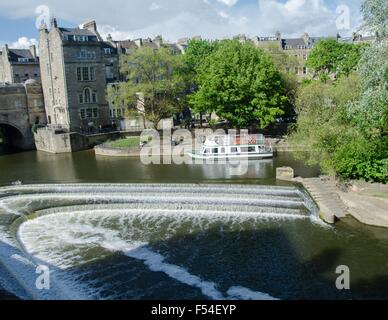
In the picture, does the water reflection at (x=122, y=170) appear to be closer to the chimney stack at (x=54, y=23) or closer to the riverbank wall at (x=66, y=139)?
the riverbank wall at (x=66, y=139)

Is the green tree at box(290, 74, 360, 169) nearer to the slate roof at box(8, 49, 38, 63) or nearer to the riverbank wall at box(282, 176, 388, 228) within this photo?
the riverbank wall at box(282, 176, 388, 228)

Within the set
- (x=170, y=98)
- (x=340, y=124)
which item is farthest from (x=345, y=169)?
(x=170, y=98)

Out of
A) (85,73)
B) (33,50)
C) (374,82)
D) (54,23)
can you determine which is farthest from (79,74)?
(374,82)

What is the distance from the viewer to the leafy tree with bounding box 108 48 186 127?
212 ft

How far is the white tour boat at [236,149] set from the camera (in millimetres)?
50844

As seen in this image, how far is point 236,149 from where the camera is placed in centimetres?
5156

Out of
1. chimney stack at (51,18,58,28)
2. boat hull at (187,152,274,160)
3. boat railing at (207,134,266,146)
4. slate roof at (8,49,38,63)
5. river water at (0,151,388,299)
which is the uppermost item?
chimney stack at (51,18,58,28)

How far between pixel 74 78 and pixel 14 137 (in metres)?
14.3

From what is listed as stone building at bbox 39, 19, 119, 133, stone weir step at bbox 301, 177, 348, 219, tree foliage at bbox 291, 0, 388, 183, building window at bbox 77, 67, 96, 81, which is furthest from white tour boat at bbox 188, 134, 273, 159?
building window at bbox 77, 67, 96, 81

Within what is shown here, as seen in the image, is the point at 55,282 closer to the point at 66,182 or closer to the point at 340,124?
the point at 66,182

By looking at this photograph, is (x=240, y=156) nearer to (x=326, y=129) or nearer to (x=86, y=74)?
(x=326, y=129)

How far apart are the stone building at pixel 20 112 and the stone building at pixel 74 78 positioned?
152cm

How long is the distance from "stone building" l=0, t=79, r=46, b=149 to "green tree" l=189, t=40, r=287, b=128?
98.5ft
